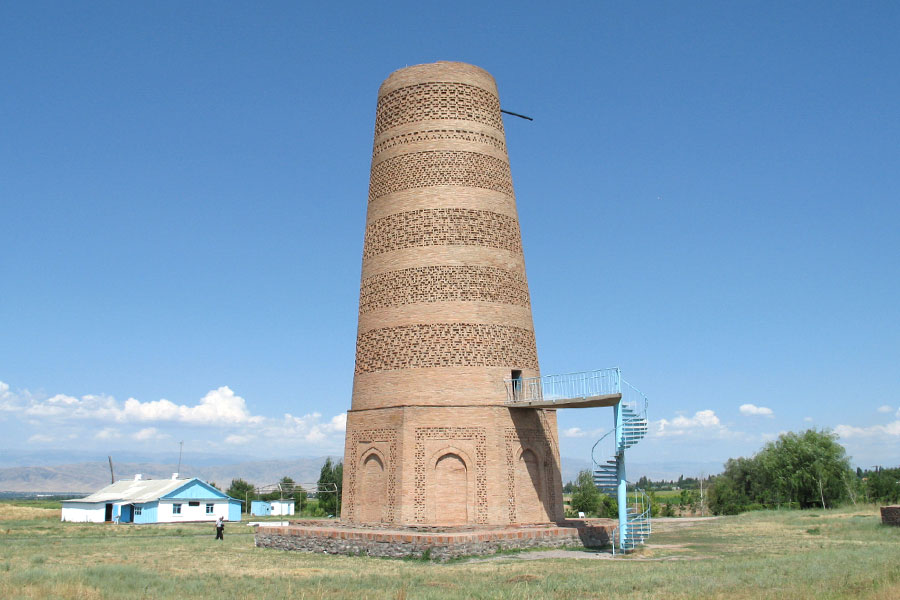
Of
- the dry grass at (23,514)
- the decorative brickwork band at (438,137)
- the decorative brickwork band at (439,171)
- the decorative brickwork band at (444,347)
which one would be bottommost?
the dry grass at (23,514)

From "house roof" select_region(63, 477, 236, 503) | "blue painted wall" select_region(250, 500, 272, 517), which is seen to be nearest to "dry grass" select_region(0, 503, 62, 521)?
"house roof" select_region(63, 477, 236, 503)

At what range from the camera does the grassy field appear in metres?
10.9

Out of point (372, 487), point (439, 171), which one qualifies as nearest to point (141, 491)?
point (372, 487)

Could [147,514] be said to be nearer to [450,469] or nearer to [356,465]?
[356,465]

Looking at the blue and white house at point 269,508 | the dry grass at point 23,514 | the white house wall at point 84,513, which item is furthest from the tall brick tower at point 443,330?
the blue and white house at point 269,508

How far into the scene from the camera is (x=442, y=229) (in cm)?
2009

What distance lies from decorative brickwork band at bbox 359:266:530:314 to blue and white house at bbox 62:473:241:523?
93.1 ft

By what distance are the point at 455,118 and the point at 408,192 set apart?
97.6 inches

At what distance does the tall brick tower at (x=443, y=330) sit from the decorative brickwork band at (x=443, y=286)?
0.04 metres

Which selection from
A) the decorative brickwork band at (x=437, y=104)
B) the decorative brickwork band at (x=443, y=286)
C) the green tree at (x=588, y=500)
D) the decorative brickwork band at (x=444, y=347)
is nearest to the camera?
the decorative brickwork band at (x=444, y=347)

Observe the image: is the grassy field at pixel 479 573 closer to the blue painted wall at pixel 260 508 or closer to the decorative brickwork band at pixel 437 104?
the decorative brickwork band at pixel 437 104

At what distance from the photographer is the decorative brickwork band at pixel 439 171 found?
20.6 m

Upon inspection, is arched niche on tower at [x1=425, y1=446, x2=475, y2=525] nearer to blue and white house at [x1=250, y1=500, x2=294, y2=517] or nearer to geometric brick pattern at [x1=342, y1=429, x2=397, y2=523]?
geometric brick pattern at [x1=342, y1=429, x2=397, y2=523]

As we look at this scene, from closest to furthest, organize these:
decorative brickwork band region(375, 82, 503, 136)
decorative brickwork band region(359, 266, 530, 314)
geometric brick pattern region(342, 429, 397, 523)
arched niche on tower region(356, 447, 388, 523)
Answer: geometric brick pattern region(342, 429, 397, 523) < arched niche on tower region(356, 447, 388, 523) < decorative brickwork band region(359, 266, 530, 314) < decorative brickwork band region(375, 82, 503, 136)
